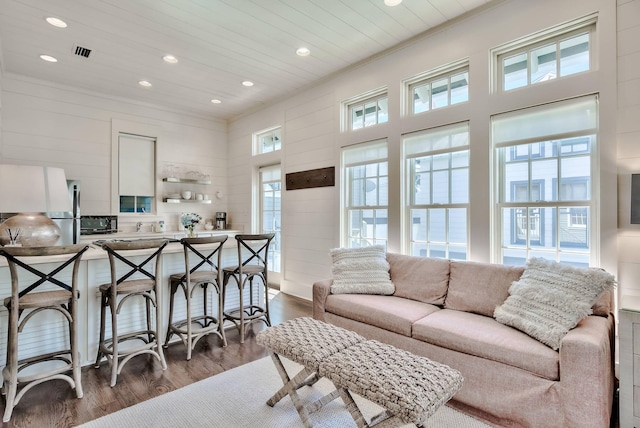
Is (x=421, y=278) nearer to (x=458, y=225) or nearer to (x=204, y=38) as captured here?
(x=458, y=225)

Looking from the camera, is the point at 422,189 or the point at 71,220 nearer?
the point at 422,189

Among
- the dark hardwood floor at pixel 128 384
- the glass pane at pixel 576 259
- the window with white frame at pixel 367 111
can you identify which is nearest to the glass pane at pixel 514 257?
the glass pane at pixel 576 259

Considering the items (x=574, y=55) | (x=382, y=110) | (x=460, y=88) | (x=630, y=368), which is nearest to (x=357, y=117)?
(x=382, y=110)

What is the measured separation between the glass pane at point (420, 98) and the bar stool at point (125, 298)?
9.65 feet

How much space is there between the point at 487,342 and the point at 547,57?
247cm

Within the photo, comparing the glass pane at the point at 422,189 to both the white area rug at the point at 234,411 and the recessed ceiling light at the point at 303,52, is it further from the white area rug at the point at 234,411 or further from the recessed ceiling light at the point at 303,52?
the white area rug at the point at 234,411

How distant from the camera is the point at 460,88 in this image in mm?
3379

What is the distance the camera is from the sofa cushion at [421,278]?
9.66ft

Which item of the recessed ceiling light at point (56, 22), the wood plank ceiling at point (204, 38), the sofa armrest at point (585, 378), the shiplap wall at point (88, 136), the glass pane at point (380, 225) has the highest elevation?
the wood plank ceiling at point (204, 38)

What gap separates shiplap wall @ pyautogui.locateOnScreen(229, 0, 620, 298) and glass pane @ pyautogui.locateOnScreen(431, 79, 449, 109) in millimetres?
182

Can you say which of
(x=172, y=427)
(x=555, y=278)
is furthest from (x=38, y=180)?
(x=555, y=278)

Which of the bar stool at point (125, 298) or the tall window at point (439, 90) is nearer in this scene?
the bar stool at point (125, 298)

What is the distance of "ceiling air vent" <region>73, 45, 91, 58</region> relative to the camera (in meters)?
3.73

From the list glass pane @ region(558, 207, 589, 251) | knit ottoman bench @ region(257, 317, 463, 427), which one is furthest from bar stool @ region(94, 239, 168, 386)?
glass pane @ region(558, 207, 589, 251)
